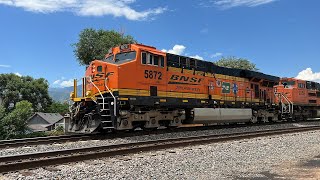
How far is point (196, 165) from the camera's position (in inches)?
328

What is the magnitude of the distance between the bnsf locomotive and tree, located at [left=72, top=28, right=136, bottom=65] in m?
21.0

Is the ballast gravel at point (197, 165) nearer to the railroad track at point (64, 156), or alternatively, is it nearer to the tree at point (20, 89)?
the railroad track at point (64, 156)

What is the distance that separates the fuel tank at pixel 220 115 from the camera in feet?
58.1

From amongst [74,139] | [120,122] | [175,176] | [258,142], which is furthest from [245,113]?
[175,176]

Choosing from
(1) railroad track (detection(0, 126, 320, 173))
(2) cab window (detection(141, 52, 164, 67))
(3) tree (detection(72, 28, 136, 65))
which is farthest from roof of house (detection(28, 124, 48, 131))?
(1) railroad track (detection(0, 126, 320, 173))

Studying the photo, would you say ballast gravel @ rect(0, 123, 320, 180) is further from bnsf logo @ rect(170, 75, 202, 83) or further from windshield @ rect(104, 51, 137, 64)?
bnsf logo @ rect(170, 75, 202, 83)

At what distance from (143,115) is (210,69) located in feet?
20.4

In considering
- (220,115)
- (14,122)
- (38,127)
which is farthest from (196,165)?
(38,127)

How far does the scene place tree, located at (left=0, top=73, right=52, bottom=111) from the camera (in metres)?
82.5

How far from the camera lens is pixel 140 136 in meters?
13.9

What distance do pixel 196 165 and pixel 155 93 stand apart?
7246 mm

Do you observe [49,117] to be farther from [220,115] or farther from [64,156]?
[64,156]

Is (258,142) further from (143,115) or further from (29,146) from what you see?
(29,146)

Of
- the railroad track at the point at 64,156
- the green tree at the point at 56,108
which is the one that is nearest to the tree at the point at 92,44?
the railroad track at the point at 64,156
